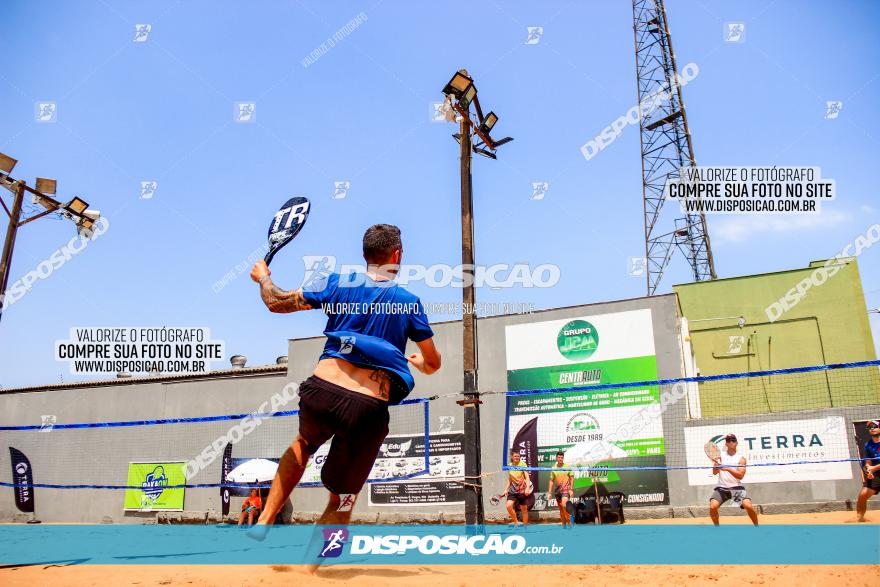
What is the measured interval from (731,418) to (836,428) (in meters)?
2.47

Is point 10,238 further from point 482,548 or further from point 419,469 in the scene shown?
point 419,469

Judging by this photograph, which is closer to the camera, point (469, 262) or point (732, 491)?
point (469, 262)

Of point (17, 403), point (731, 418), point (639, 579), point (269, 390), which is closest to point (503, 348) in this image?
point (731, 418)

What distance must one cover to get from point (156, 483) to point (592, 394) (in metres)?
15.4

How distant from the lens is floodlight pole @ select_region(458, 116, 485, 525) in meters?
7.18

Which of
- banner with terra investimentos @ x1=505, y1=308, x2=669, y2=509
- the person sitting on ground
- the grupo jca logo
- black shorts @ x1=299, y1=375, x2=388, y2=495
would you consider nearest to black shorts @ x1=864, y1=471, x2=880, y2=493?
banner with terra investimentos @ x1=505, y1=308, x2=669, y2=509

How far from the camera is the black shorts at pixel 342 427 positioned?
3.50 m

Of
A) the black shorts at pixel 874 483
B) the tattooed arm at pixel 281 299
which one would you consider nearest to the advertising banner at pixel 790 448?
the black shorts at pixel 874 483

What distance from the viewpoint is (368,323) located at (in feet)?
12.0

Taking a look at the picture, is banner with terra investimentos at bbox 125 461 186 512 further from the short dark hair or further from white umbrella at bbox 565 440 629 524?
the short dark hair

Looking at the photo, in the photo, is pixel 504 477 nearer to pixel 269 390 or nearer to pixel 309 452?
pixel 269 390

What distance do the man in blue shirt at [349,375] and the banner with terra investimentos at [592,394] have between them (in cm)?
1419

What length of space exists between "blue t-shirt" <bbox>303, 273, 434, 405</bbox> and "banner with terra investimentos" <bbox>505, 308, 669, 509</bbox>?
14.2 metres

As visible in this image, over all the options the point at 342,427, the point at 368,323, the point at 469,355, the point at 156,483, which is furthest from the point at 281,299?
the point at 156,483
